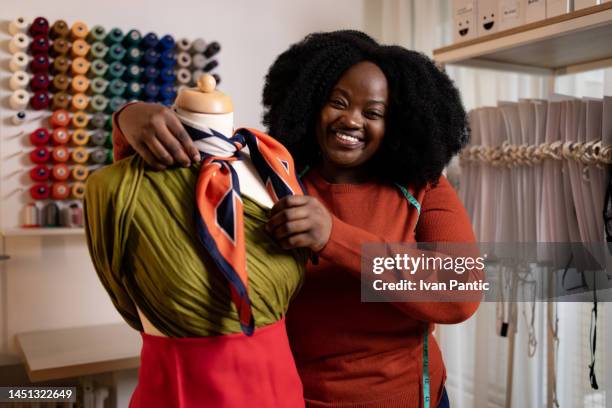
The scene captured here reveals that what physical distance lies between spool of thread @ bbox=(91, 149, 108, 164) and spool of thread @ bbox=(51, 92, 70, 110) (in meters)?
0.24

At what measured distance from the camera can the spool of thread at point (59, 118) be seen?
2.63 metres

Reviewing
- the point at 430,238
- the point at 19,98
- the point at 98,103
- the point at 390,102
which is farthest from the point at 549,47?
→ the point at 19,98

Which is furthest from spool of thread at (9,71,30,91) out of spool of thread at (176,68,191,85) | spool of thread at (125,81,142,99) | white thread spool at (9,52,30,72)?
spool of thread at (176,68,191,85)

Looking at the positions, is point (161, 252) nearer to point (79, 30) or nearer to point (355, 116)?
point (355, 116)

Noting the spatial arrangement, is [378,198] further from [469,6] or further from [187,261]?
[469,6]

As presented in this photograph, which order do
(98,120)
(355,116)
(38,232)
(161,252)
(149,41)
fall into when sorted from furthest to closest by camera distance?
(149,41) < (98,120) < (38,232) < (355,116) < (161,252)

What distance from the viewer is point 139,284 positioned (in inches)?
34.0

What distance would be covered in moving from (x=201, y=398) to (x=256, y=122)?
2.49 meters

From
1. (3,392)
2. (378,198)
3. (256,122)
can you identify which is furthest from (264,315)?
(256,122)

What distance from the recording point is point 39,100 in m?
2.59

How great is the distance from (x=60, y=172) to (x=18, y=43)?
575 mm

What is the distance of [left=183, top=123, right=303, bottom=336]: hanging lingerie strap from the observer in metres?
0.82

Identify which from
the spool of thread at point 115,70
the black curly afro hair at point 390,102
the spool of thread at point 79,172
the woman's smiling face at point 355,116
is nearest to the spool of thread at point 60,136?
the spool of thread at point 79,172

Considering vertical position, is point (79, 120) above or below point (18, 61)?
below
